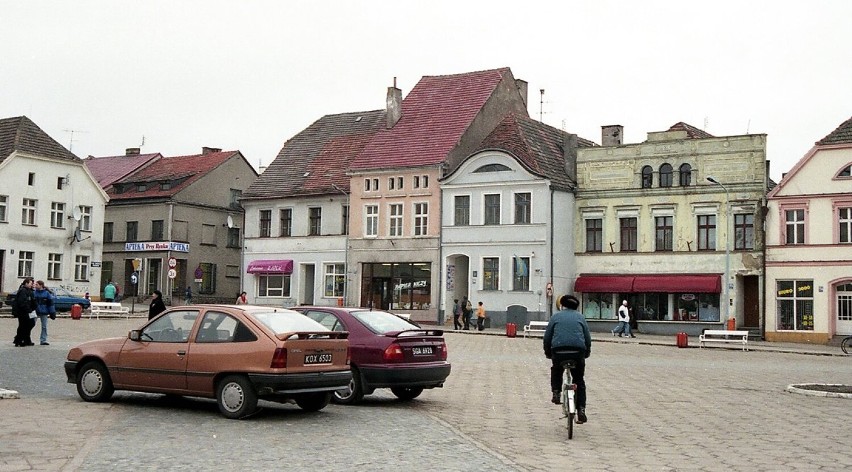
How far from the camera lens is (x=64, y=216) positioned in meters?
61.8

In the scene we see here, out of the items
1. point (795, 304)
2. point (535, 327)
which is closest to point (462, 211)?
point (535, 327)

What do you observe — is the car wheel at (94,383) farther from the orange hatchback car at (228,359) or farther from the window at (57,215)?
the window at (57,215)

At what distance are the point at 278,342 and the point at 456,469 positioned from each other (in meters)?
4.17

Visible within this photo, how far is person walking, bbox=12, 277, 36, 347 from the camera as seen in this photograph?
91.3ft

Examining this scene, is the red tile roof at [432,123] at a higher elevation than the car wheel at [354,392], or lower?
higher

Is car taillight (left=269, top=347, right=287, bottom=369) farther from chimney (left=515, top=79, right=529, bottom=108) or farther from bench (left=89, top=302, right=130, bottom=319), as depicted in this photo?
chimney (left=515, top=79, right=529, bottom=108)

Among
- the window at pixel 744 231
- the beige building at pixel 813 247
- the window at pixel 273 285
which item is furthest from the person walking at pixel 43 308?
the window at pixel 744 231

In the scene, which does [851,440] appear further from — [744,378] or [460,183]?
[460,183]

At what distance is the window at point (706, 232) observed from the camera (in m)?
49.3

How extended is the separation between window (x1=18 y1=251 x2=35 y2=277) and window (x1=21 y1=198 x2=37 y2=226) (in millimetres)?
1691

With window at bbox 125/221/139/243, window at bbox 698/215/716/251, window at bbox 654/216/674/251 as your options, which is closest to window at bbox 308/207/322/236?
window at bbox 125/221/139/243

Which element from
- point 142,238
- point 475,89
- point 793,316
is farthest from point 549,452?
point 142,238

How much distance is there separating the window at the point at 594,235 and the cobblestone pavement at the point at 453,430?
30.1 metres

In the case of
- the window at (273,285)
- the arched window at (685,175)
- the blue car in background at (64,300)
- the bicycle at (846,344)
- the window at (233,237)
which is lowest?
the bicycle at (846,344)
